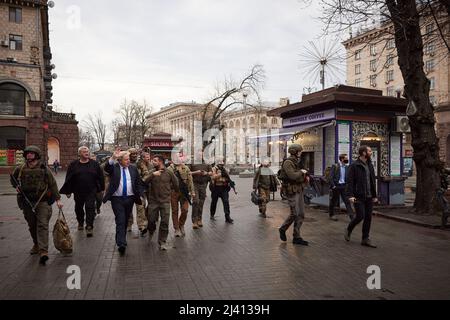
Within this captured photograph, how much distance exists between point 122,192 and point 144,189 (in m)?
0.96

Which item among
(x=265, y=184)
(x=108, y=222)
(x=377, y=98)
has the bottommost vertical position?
(x=108, y=222)

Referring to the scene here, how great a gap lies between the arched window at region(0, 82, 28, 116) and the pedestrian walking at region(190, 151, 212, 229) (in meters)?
31.0

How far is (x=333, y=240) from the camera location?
7723mm

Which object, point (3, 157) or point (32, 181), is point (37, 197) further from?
point (3, 157)

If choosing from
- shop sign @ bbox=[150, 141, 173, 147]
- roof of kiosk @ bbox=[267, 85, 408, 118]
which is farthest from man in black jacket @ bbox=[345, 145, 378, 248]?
shop sign @ bbox=[150, 141, 173, 147]

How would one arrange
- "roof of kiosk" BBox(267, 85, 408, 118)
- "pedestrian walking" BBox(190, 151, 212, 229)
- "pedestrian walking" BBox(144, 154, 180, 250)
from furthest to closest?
"roof of kiosk" BBox(267, 85, 408, 118), "pedestrian walking" BBox(190, 151, 212, 229), "pedestrian walking" BBox(144, 154, 180, 250)

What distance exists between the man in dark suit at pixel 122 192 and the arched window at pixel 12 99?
106 ft

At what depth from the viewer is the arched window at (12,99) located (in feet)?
112

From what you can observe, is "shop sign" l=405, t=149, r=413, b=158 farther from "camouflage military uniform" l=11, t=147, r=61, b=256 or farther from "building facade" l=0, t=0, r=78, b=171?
"camouflage military uniform" l=11, t=147, r=61, b=256

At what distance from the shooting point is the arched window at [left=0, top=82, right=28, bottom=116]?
3419cm

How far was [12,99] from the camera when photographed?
114ft
